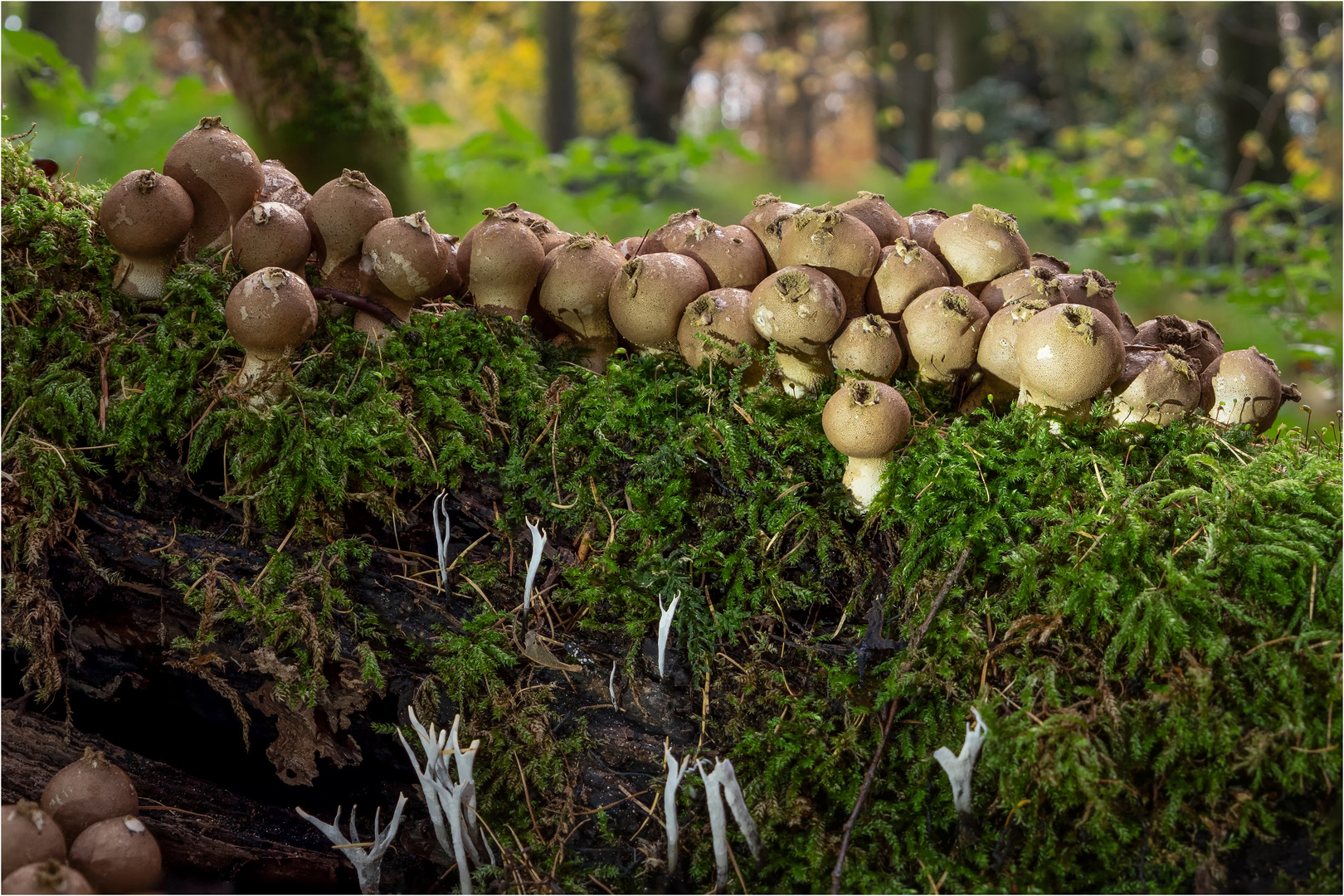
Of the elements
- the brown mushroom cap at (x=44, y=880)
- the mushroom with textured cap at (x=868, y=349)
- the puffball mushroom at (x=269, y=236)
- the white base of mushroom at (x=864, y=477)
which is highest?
the puffball mushroom at (x=269, y=236)

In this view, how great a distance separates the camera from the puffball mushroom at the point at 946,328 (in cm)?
245

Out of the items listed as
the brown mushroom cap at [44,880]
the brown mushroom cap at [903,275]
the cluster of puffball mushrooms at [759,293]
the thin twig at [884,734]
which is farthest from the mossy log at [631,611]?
the brown mushroom cap at [44,880]

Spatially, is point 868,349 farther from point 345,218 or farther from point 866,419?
point 345,218

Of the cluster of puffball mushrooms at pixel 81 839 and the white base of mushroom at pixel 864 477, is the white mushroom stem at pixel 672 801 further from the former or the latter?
the cluster of puffball mushrooms at pixel 81 839

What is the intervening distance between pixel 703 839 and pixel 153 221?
2.29 meters

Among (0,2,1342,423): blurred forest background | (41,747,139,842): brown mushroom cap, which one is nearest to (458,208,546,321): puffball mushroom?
(0,2,1342,423): blurred forest background

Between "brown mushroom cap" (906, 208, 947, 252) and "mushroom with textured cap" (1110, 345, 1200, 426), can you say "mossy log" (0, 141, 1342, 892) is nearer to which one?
"mushroom with textured cap" (1110, 345, 1200, 426)

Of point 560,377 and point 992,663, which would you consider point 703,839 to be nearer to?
point 992,663

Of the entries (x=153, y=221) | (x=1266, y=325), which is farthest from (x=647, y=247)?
(x=1266, y=325)

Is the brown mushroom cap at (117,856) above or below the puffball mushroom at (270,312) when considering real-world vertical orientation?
below

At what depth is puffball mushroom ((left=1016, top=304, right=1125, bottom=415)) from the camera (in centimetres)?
227

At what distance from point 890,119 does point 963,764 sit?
15487mm

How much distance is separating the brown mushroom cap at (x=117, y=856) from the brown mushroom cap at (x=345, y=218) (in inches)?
62.7

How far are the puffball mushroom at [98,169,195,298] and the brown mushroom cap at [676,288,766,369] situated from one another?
1.54m
